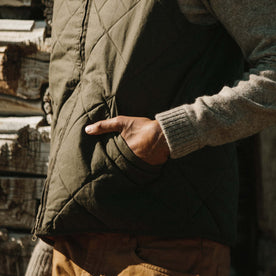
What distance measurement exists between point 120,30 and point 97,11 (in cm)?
12

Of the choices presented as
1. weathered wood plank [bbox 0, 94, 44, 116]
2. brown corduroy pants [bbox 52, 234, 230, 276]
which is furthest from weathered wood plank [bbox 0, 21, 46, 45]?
brown corduroy pants [bbox 52, 234, 230, 276]

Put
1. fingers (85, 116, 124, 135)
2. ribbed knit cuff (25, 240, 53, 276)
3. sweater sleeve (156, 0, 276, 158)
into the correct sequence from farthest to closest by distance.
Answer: ribbed knit cuff (25, 240, 53, 276) → fingers (85, 116, 124, 135) → sweater sleeve (156, 0, 276, 158)

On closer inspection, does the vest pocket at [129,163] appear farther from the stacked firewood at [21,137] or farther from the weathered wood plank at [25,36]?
the weathered wood plank at [25,36]

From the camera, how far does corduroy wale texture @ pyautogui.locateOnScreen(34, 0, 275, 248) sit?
4.23 ft

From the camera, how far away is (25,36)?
2.19 metres

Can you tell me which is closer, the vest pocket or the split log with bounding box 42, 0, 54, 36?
the vest pocket

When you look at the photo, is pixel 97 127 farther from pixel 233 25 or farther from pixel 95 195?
pixel 233 25

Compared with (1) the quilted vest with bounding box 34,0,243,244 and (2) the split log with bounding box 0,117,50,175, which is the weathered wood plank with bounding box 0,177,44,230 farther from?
(1) the quilted vest with bounding box 34,0,243,244

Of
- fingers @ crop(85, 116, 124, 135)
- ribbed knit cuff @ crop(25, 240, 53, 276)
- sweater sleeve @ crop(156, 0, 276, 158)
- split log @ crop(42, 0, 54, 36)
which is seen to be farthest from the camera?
split log @ crop(42, 0, 54, 36)

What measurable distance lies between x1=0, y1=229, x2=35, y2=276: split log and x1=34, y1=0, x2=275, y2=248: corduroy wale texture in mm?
867

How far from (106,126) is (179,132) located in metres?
0.22

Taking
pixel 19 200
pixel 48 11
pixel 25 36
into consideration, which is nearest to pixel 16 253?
pixel 19 200

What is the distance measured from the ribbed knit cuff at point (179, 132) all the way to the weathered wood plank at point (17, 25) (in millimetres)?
1248

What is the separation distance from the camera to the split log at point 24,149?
7.14 feet
